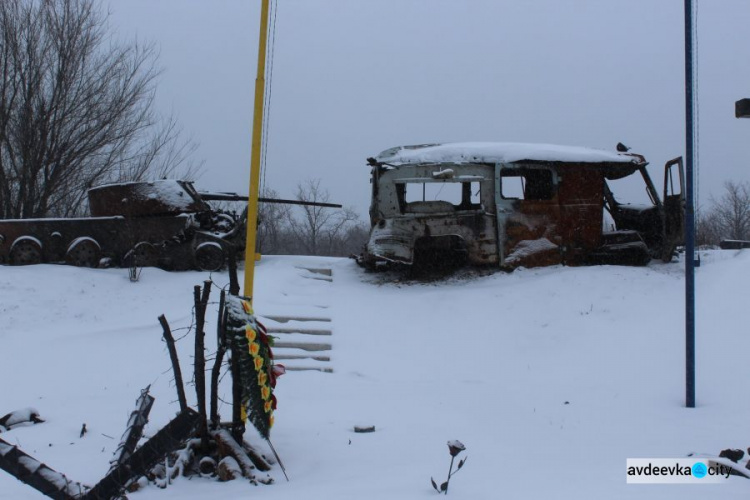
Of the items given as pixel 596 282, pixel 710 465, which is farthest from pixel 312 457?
pixel 596 282

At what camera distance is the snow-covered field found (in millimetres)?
4738

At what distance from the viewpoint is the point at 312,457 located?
5.17 metres

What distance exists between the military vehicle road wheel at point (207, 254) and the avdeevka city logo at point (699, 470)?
30.1ft

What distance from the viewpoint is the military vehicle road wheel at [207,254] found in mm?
12141

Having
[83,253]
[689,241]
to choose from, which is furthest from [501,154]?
[83,253]

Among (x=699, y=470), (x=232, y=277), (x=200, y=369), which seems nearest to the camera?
(x=699, y=470)

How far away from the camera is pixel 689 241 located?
6.48 meters

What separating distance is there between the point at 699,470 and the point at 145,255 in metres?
9.81

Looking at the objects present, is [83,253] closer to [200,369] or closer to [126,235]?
[126,235]

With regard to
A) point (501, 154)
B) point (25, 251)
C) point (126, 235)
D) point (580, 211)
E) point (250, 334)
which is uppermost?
point (501, 154)

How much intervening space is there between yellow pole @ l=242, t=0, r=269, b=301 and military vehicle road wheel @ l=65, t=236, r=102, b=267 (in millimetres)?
6839

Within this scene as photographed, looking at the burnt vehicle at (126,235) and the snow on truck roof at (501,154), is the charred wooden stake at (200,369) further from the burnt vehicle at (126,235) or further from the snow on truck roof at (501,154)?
the snow on truck roof at (501,154)

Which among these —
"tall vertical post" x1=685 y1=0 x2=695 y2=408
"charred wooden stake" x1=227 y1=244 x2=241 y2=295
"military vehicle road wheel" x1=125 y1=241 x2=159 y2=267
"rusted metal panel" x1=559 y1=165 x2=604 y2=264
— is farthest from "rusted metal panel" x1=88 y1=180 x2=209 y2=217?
"tall vertical post" x1=685 y1=0 x2=695 y2=408

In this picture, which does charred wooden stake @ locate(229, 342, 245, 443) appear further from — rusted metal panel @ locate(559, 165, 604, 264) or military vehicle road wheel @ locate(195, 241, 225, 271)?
rusted metal panel @ locate(559, 165, 604, 264)
